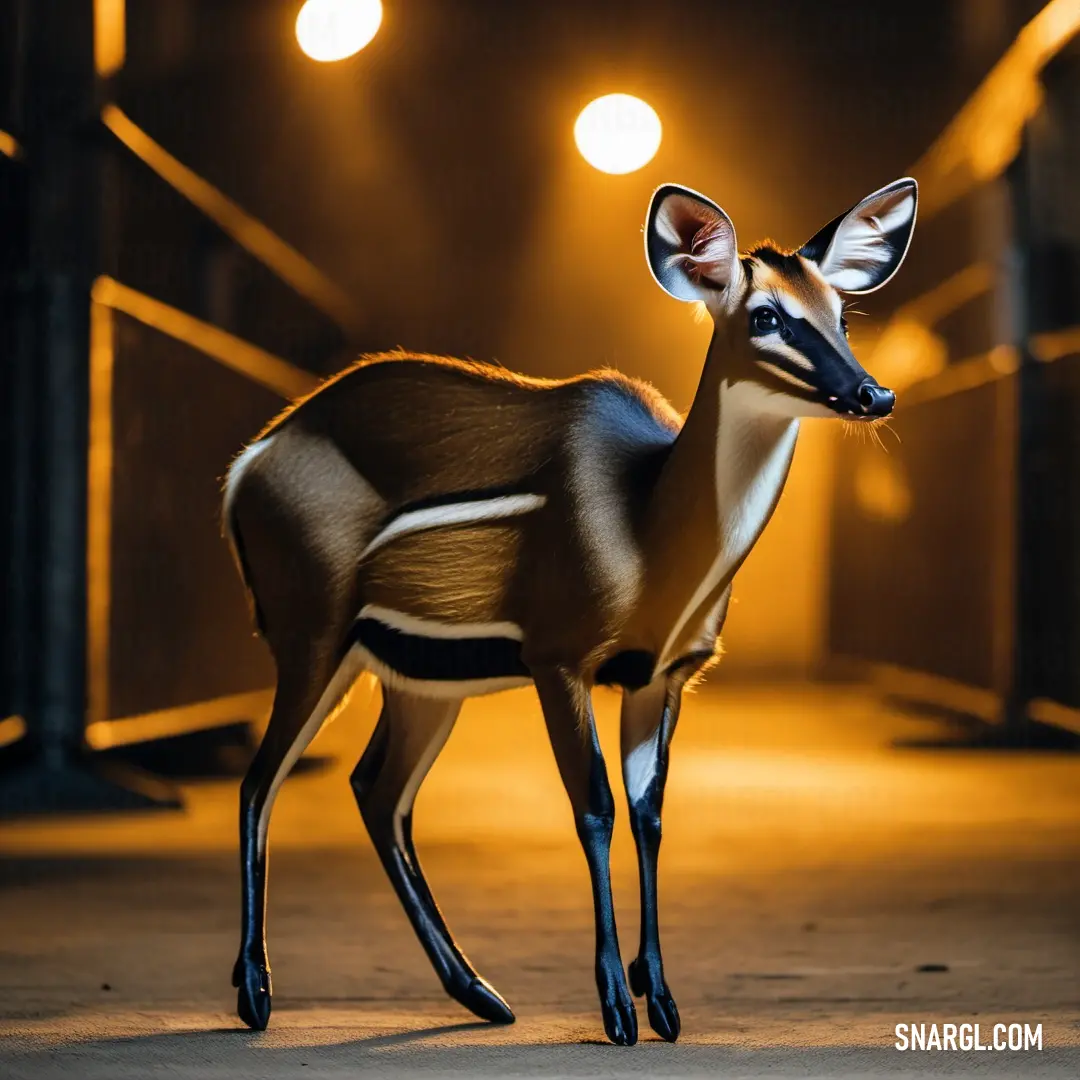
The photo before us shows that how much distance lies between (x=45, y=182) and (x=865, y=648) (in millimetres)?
8233

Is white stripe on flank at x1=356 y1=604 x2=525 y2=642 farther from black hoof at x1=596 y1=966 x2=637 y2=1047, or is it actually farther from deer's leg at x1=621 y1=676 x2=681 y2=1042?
black hoof at x1=596 y1=966 x2=637 y2=1047

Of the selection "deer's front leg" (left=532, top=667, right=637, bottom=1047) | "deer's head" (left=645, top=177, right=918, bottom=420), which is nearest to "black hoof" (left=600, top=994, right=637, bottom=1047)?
"deer's front leg" (left=532, top=667, right=637, bottom=1047)

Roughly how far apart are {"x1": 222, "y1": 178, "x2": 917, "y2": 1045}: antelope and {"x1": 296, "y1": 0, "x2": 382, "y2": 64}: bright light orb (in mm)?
4203

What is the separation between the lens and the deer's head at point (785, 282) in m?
3.60

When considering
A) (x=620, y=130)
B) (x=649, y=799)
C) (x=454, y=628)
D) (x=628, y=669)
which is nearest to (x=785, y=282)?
(x=628, y=669)

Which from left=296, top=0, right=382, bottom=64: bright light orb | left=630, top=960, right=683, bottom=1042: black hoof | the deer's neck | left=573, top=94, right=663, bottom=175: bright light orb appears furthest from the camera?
left=573, top=94, right=663, bottom=175: bright light orb

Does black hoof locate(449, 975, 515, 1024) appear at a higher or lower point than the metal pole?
lower

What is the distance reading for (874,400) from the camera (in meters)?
3.48

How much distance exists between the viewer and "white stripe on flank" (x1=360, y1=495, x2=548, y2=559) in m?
3.99

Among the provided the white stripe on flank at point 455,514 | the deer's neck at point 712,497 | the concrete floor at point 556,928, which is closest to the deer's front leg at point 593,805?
the concrete floor at point 556,928

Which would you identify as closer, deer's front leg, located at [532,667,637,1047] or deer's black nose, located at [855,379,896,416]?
deer's black nose, located at [855,379,896,416]

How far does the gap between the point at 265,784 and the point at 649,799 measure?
807 mm

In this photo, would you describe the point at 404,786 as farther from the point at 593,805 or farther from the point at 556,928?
the point at 556,928

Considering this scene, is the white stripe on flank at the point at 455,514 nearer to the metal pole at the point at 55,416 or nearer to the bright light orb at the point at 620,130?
the metal pole at the point at 55,416
